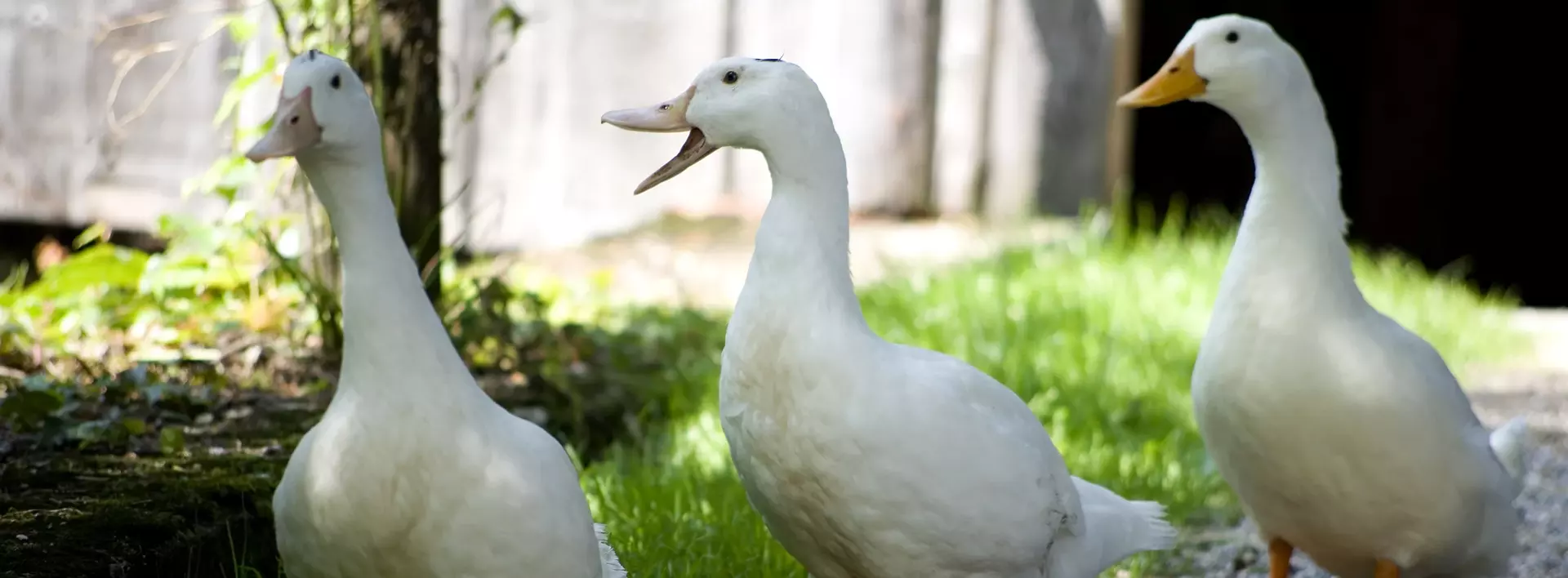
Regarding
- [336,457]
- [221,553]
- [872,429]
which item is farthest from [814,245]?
[221,553]

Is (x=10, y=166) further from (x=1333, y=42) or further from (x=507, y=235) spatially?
(x=1333, y=42)

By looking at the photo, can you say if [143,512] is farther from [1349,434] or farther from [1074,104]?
[1074,104]

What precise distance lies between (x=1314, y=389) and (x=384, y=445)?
5.21 ft

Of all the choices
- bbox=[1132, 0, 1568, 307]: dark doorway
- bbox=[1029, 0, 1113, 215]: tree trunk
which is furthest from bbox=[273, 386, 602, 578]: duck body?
bbox=[1132, 0, 1568, 307]: dark doorway

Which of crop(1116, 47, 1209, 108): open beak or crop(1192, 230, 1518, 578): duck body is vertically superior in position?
crop(1116, 47, 1209, 108): open beak

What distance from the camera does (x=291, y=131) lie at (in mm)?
1984

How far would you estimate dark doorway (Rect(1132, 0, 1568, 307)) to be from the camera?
8.79 meters

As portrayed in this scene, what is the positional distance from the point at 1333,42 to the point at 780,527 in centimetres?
797

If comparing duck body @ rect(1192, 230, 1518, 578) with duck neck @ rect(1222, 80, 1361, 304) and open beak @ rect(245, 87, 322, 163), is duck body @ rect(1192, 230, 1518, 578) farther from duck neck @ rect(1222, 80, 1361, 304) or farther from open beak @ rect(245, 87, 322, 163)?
open beak @ rect(245, 87, 322, 163)

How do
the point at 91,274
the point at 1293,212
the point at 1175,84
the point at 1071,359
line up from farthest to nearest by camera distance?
the point at 1071,359 → the point at 91,274 → the point at 1175,84 → the point at 1293,212

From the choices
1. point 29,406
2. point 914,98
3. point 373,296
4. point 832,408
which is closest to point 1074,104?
point 914,98

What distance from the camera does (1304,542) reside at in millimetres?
2812

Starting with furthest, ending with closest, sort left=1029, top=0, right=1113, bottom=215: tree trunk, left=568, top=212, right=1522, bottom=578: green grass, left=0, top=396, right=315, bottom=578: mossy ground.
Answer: left=1029, top=0, right=1113, bottom=215: tree trunk → left=568, top=212, right=1522, bottom=578: green grass → left=0, top=396, right=315, bottom=578: mossy ground

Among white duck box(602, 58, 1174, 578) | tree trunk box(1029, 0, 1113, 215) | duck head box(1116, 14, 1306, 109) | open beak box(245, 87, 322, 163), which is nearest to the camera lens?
open beak box(245, 87, 322, 163)
